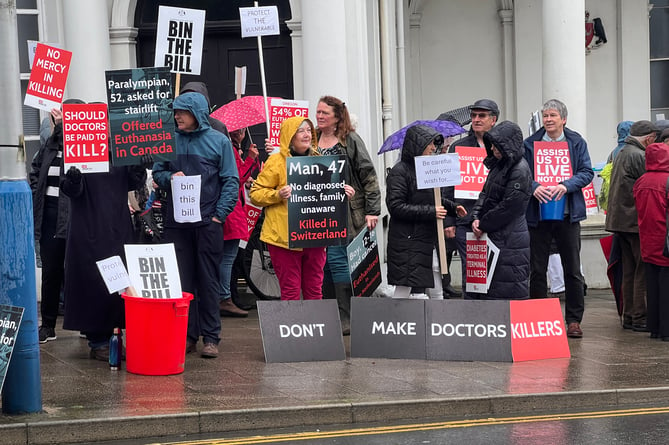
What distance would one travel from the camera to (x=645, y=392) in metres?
9.05

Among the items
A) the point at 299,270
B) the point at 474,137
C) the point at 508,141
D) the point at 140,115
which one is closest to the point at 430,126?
the point at 474,137

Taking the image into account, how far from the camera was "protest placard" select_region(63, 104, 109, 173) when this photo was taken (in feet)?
31.9

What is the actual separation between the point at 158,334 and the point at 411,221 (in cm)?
246

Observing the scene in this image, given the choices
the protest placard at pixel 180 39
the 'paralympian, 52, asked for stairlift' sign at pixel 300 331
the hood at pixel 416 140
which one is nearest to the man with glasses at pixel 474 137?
the hood at pixel 416 140

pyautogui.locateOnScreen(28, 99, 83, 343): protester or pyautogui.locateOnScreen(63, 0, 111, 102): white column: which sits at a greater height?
pyautogui.locateOnScreen(63, 0, 111, 102): white column

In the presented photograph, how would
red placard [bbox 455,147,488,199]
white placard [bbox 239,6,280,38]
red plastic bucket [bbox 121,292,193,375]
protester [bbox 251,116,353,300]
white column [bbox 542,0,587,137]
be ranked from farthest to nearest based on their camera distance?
1. white column [bbox 542,0,587,137]
2. white placard [bbox 239,6,280,38]
3. red placard [bbox 455,147,488,199]
4. protester [bbox 251,116,353,300]
5. red plastic bucket [bbox 121,292,193,375]

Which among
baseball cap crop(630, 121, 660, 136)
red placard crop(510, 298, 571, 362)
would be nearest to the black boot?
red placard crop(510, 298, 571, 362)

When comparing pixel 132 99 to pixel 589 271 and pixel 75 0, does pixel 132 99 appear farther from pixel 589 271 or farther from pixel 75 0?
pixel 589 271

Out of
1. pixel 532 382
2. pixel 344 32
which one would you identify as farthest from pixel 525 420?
pixel 344 32

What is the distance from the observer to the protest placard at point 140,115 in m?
9.85

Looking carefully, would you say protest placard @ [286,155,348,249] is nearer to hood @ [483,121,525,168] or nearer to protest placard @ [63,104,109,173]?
hood @ [483,121,525,168]

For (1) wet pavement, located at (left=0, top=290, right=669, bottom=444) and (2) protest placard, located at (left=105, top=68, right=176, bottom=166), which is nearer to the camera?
(1) wet pavement, located at (left=0, top=290, right=669, bottom=444)

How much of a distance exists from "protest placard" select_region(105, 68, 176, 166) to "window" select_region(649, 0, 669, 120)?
45.5 feet

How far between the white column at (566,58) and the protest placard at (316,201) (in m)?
5.67
